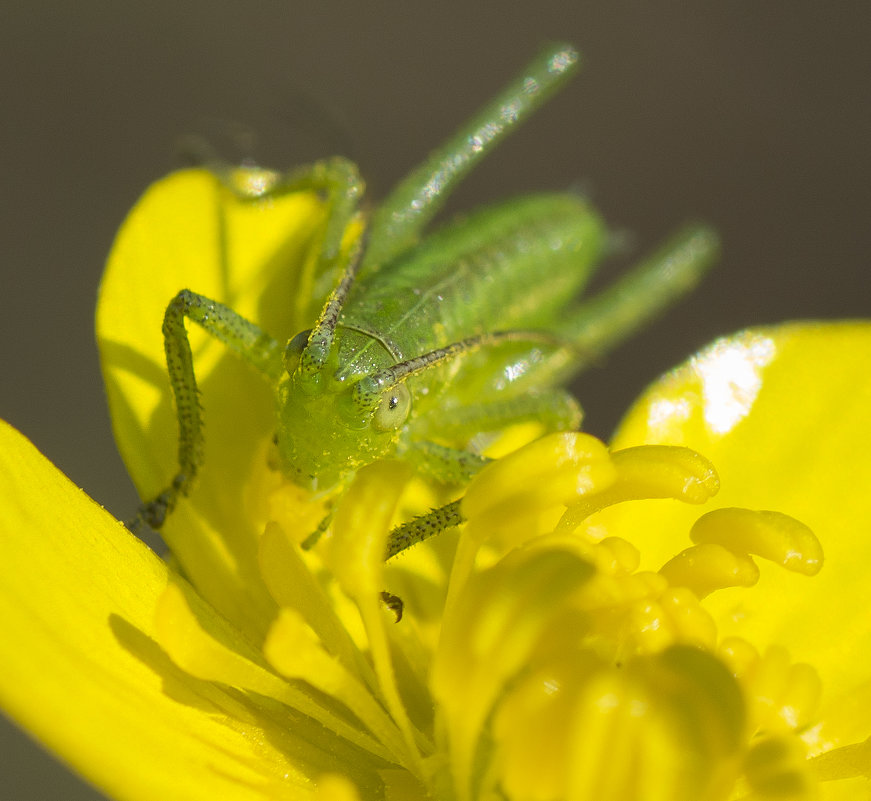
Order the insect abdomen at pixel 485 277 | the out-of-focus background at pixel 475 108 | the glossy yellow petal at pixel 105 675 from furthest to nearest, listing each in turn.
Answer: the out-of-focus background at pixel 475 108 → the insect abdomen at pixel 485 277 → the glossy yellow petal at pixel 105 675

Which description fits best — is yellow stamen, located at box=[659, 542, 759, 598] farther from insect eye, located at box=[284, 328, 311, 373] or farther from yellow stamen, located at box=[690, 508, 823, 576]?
insect eye, located at box=[284, 328, 311, 373]

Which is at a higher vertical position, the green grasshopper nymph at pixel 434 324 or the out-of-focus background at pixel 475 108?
the out-of-focus background at pixel 475 108

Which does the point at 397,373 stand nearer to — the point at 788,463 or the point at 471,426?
the point at 471,426

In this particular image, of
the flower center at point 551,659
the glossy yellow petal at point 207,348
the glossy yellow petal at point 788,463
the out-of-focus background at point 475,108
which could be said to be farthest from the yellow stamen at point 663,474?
the out-of-focus background at point 475,108

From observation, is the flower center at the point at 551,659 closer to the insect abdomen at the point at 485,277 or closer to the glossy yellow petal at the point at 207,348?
the glossy yellow petal at the point at 207,348

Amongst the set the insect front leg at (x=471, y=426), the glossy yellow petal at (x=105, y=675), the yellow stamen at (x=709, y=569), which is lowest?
the glossy yellow petal at (x=105, y=675)

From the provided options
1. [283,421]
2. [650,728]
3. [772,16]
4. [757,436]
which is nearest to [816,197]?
[772,16]

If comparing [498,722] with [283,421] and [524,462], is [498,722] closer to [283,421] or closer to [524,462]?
[524,462]
